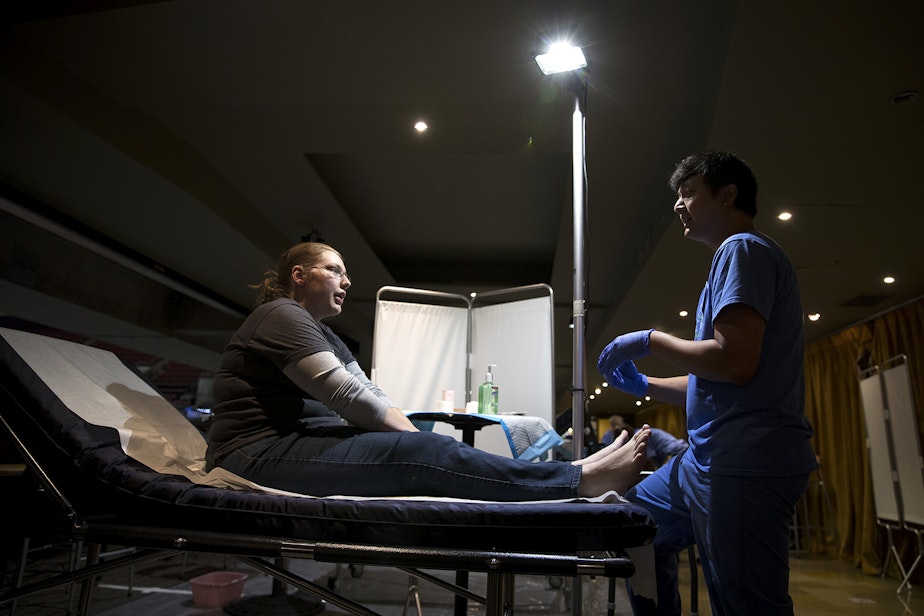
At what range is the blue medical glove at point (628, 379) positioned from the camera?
1562 millimetres

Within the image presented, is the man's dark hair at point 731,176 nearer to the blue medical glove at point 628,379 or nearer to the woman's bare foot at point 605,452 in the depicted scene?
the blue medical glove at point 628,379

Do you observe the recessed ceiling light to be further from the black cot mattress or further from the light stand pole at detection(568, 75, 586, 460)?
the black cot mattress

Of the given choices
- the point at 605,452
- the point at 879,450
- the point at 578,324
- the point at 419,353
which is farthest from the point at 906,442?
the point at 605,452

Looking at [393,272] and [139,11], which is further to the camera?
[393,272]

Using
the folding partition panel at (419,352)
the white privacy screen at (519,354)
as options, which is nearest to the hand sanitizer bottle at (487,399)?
the white privacy screen at (519,354)

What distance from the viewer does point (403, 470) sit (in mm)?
1202

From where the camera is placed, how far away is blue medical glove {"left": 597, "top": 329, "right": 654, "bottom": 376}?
138cm

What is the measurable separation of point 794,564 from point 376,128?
568cm

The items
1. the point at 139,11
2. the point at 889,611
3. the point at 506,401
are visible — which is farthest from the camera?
the point at 889,611

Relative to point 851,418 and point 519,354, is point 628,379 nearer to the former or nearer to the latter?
point 519,354

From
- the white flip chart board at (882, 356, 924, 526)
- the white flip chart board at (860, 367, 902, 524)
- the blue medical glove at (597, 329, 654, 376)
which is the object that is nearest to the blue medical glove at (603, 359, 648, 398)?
the blue medical glove at (597, 329, 654, 376)

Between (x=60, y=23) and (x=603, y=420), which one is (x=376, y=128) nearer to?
(x=60, y=23)

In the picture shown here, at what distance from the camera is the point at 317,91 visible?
3.10 metres

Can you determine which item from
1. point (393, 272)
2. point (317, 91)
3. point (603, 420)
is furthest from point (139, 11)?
point (603, 420)
